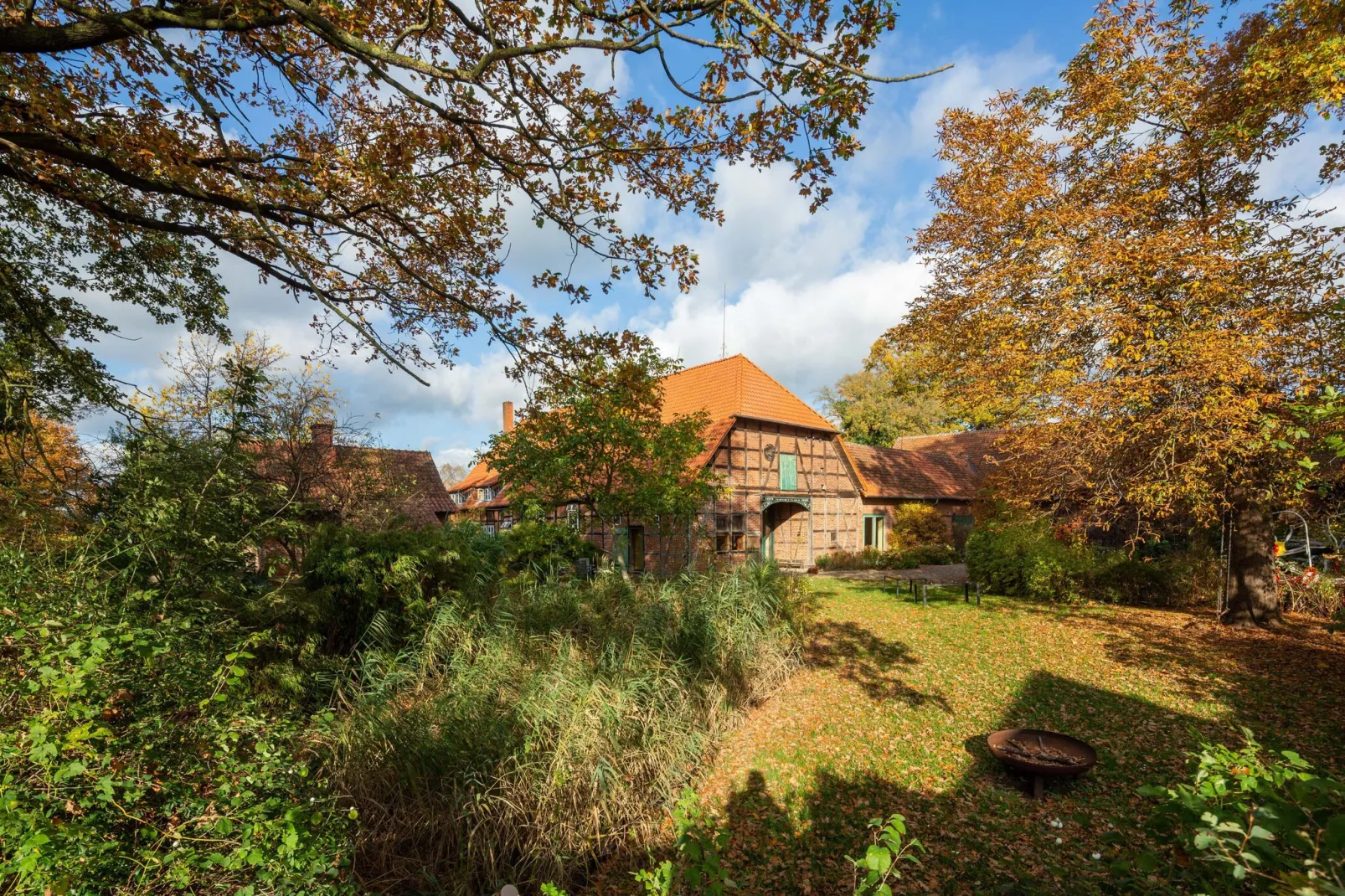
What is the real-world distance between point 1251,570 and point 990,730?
243 inches

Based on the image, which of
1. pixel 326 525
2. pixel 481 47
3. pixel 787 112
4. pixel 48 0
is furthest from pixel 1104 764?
pixel 48 0

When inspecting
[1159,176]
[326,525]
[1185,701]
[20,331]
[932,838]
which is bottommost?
[932,838]

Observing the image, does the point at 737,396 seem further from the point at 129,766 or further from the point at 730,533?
the point at 129,766

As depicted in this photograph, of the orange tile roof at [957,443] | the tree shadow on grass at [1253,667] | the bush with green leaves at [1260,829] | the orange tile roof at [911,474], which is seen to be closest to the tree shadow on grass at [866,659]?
the tree shadow on grass at [1253,667]

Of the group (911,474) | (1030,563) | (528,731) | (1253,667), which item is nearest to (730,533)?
(1030,563)

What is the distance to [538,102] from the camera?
4906 millimetres

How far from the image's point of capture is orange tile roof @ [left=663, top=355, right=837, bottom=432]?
1794cm

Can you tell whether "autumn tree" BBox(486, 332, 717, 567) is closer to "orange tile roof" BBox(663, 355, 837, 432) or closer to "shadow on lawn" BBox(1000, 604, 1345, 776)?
"orange tile roof" BBox(663, 355, 837, 432)

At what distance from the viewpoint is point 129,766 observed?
2730 millimetres

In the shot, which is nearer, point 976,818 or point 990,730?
point 976,818

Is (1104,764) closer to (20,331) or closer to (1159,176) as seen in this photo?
(1159,176)

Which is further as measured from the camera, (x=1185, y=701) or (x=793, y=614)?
(x=793, y=614)

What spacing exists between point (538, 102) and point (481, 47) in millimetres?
770

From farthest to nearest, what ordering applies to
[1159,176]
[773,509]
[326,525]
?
[773,509] → [1159,176] → [326,525]
